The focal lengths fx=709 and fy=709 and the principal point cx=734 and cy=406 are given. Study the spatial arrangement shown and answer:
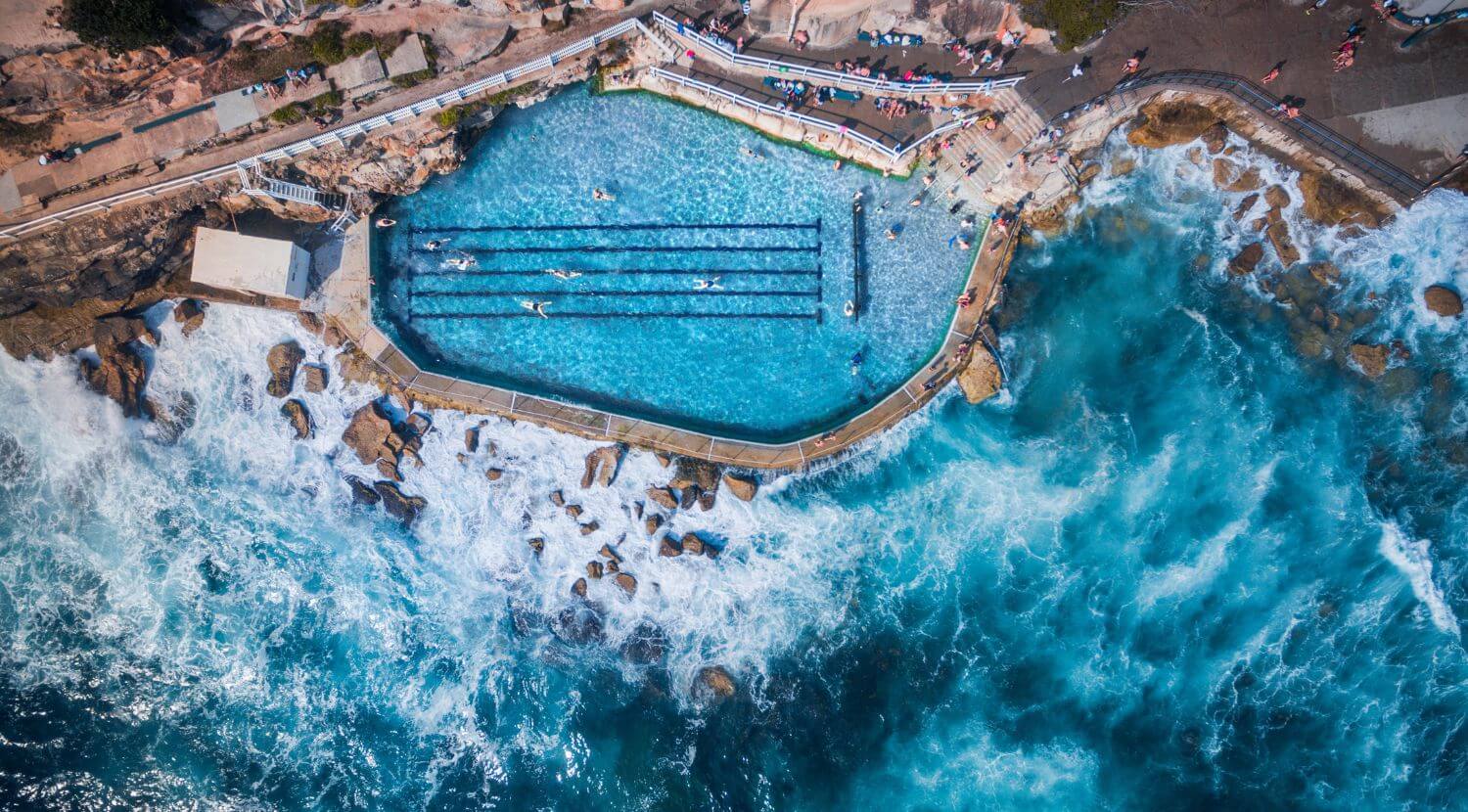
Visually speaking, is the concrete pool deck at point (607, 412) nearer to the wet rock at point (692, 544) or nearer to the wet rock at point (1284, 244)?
the wet rock at point (692, 544)

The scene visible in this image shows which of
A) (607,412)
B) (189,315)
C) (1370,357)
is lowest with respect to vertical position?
(607,412)

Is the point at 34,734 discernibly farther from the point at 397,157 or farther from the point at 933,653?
the point at 933,653

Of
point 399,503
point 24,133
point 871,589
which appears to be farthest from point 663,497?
point 24,133

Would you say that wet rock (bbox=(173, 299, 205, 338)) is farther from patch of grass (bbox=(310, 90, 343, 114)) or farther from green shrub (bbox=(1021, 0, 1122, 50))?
green shrub (bbox=(1021, 0, 1122, 50))

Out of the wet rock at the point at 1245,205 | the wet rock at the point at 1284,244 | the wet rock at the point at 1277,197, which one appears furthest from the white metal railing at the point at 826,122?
the wet rock at the point at 1284,244

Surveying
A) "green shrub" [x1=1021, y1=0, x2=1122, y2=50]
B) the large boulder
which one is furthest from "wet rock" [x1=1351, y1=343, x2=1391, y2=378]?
"green shrub" [x1=1021, y1=0, x2=1122, y2=50]

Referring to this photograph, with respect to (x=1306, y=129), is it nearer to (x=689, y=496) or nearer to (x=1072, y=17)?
(x=1072, y=17)
